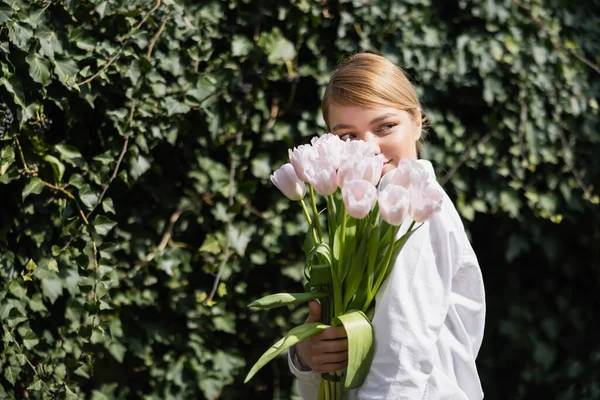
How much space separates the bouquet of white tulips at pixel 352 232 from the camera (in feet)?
4.28

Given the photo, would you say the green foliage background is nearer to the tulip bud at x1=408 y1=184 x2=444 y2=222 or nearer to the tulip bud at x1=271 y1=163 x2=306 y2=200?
the tulip bud at x1=271 y1=163 x2=306 y2=200

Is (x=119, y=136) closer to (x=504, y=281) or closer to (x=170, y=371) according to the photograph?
(x=170, y=371)

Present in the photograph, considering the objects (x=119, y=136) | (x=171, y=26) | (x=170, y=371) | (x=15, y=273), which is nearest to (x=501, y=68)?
(x=171, y=26)

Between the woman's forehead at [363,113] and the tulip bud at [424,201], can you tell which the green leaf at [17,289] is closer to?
Answer: the woman's forehead at [363,113]

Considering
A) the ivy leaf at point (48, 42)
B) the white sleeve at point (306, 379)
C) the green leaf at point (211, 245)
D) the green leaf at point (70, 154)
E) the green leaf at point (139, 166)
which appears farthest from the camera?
the green leaf at point (211, 245)

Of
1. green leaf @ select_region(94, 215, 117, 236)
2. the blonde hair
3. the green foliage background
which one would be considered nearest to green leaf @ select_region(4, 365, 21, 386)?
the green foliage background

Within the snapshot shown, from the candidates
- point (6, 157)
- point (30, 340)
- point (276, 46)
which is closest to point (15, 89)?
point (6, 157)

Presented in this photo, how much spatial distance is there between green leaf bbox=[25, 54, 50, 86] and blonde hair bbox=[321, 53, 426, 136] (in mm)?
853

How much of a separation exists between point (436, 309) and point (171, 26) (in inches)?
56.5

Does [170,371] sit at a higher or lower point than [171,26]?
lower

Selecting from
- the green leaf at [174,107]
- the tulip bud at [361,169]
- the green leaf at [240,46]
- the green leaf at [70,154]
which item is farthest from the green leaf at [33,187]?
the tulip bud at [361,169]

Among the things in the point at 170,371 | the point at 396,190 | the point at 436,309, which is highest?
the point at 396,190

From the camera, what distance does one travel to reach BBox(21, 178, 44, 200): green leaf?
7.03ft

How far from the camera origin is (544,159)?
2.97 metres
